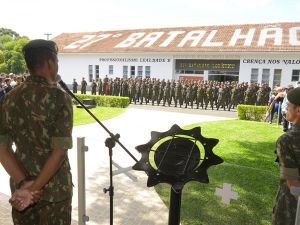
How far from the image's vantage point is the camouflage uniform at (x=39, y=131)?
200cm

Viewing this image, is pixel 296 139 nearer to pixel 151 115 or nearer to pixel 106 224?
pixel 106 224

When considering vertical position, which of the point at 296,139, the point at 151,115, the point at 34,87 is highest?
the point at 34,87

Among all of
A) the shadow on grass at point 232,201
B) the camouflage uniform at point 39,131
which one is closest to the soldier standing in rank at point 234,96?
the shadow on grass at point 232,201

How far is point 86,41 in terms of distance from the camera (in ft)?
117

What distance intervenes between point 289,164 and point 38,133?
5.94 ft

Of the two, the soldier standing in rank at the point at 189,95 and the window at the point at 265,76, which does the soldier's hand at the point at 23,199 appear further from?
the window at the point at 265,76

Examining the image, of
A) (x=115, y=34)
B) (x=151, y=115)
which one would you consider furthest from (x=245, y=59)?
(x=115, y=34)

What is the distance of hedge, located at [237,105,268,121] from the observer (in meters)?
14.1

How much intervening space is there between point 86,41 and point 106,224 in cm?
3389

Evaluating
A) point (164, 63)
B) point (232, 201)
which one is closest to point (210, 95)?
point (164, 63)

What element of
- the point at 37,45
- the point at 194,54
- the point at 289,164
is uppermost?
the point at 194,54

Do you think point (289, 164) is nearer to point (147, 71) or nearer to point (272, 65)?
point (272, 65)

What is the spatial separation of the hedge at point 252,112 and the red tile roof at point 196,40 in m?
11.3

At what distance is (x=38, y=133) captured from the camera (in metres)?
2.03
